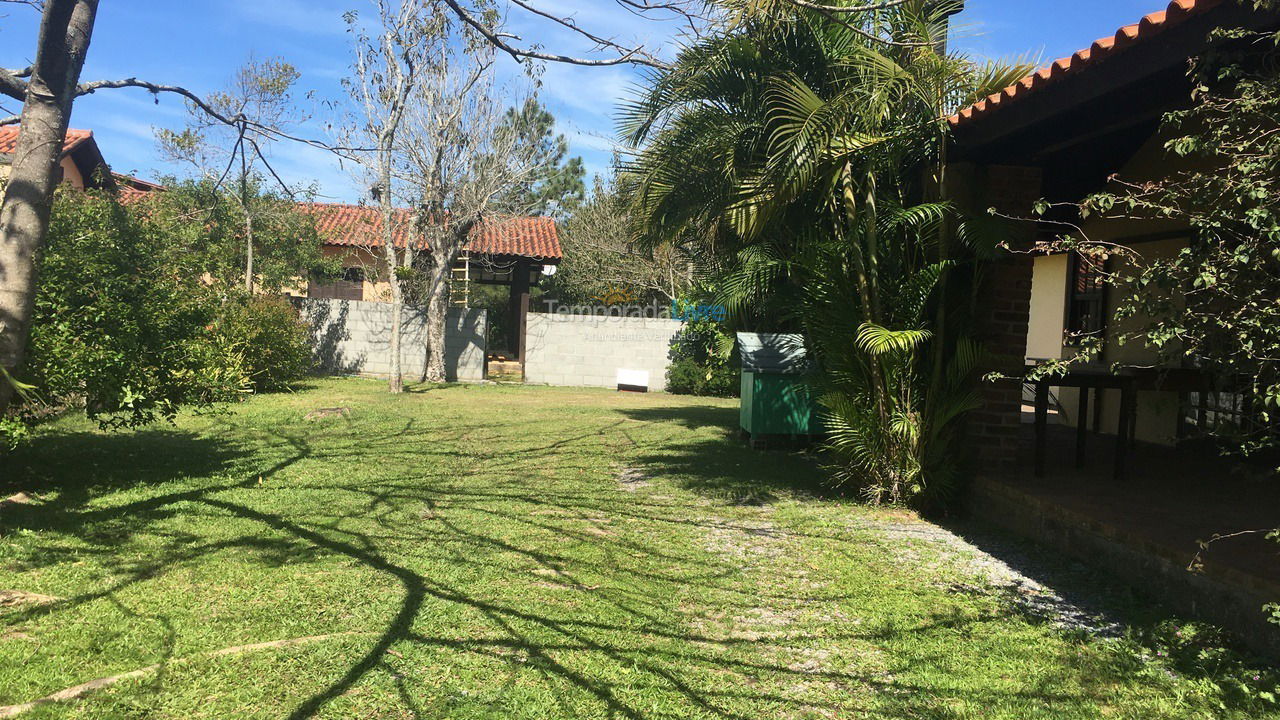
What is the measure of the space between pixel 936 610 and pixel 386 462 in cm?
568

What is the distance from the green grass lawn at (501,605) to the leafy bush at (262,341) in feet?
20.6

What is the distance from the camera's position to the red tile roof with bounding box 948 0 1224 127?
394cm

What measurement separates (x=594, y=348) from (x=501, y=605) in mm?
15357

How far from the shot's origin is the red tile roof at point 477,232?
18.5 m

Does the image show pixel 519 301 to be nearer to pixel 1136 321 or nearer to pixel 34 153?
pixel 1136 321

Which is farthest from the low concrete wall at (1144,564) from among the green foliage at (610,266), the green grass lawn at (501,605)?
the green foliage at (610,266)

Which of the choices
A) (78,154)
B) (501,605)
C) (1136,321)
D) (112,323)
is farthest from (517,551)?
(78,154)

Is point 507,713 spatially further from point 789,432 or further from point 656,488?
point 789,432

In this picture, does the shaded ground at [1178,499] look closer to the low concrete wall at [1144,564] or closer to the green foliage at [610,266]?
the low concrete wall at [1144,564]

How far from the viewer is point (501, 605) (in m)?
4.16

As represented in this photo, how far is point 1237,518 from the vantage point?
5.33 m

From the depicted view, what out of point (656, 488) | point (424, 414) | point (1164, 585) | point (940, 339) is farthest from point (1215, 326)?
point (424, 414)

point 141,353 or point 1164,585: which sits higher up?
point 141,353

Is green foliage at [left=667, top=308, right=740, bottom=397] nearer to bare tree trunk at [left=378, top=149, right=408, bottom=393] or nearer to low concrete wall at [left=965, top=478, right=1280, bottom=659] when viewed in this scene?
bare tree trunk at [left=378, top=149, right=408, bottom=393]
